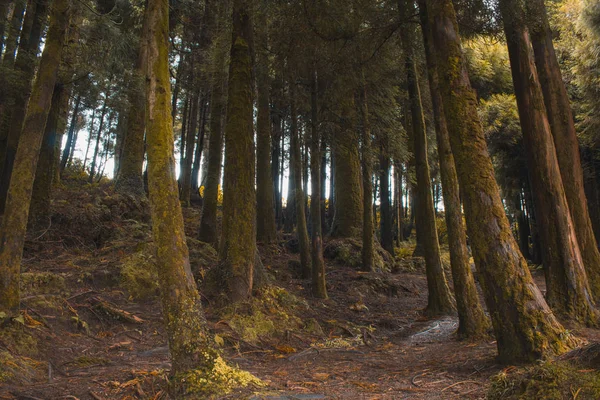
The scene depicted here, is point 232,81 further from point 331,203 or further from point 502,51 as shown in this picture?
point 502,51

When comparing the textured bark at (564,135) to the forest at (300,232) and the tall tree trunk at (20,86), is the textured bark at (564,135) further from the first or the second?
the tall tree trunk at (20,86)

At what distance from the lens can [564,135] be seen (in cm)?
816

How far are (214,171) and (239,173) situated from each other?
330 centimetres

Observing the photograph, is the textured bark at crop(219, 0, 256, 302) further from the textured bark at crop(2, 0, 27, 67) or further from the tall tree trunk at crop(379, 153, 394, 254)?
the tall tree trunk at crop(379, 153, 394, 254)

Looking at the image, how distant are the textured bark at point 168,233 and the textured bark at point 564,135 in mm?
→ 6640

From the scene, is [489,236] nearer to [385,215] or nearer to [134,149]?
[134,149]

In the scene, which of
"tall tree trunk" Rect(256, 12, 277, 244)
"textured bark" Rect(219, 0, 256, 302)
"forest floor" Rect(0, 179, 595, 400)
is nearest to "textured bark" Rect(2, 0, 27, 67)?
"forest floor" Rect(0, 179, 595, 400)

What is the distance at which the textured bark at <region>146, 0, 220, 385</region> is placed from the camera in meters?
3.40

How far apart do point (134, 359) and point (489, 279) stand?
4140mm

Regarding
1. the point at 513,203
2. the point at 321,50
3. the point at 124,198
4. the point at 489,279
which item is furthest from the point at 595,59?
the point at 124,198

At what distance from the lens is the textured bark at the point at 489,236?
3879mm

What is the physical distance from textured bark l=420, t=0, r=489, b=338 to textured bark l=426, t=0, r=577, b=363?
5.88 feet

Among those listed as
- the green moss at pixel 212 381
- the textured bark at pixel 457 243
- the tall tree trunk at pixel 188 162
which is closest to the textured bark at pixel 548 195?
the textured bark at pixel 457 243

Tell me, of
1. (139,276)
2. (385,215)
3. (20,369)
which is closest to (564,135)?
(139,276)
